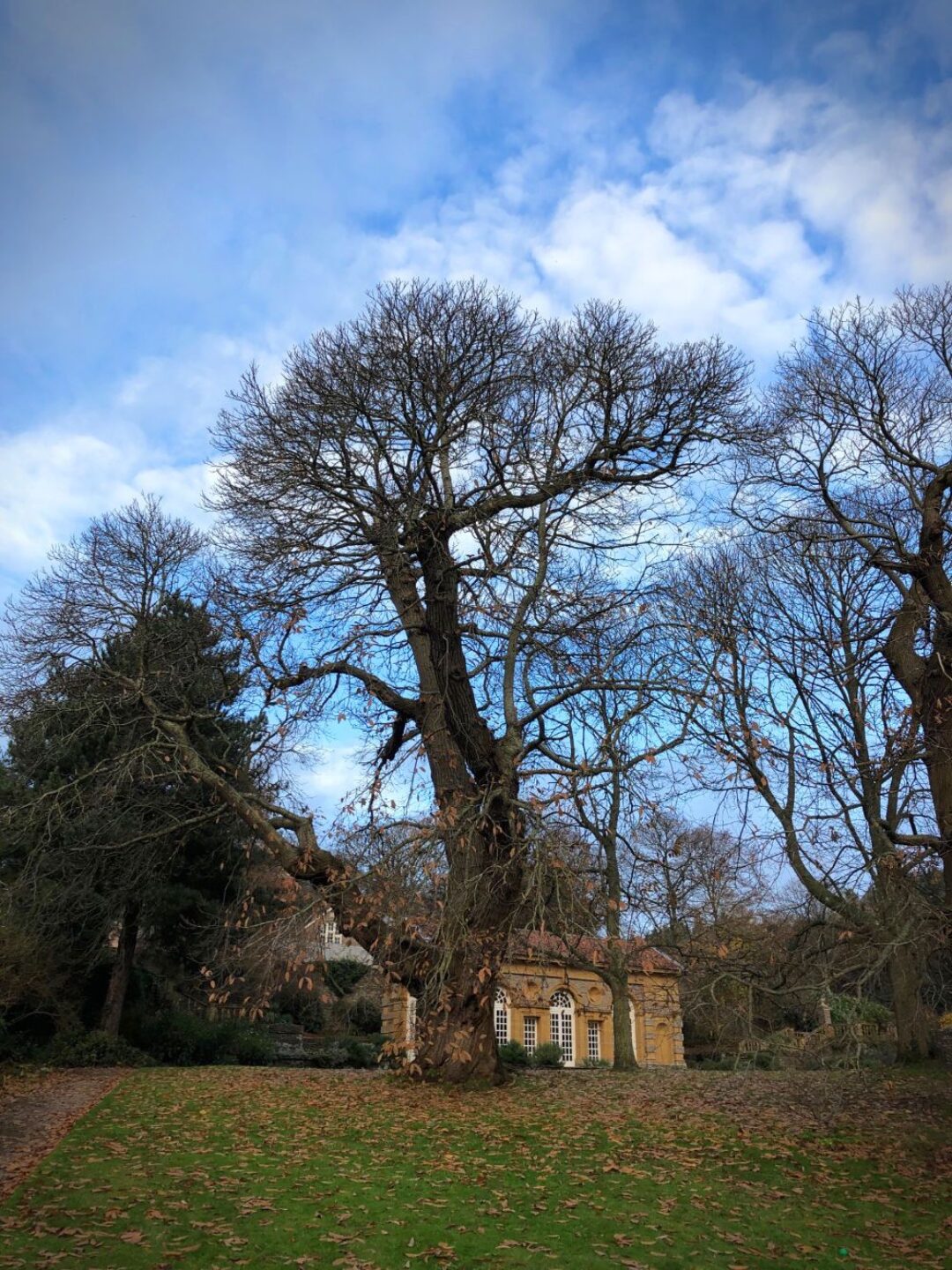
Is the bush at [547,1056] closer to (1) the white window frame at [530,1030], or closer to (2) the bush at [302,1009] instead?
(1) the white window frame at [530,1030]

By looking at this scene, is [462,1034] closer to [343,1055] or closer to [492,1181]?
[492,1181]

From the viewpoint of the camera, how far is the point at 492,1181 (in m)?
8.33

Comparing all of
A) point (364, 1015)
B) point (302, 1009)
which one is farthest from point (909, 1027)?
point (364, 1015)

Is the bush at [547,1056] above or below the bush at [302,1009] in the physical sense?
below

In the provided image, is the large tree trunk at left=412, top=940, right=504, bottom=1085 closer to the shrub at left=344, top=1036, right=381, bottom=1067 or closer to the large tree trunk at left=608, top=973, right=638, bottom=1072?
the large tree trunk at left=608, top=973, right=638, bottom=1072

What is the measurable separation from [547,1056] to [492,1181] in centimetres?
2055

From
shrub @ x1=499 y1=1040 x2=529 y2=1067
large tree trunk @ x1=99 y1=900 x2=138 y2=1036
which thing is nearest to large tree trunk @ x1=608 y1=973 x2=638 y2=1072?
shrub @ x1=499 y1=1040 x2=529 y2=1067

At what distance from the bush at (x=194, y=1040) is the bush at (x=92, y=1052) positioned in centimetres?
159

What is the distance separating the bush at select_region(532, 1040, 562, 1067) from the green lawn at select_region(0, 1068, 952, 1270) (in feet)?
49.4

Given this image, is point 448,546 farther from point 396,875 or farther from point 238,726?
point 238,726

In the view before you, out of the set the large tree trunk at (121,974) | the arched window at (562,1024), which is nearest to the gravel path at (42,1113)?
the large tree trunk at (121,974)

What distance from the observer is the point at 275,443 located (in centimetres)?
1347

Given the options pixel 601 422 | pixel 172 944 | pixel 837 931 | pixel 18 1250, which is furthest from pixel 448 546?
pixel 172 944

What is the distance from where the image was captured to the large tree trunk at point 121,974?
63.8 ft
